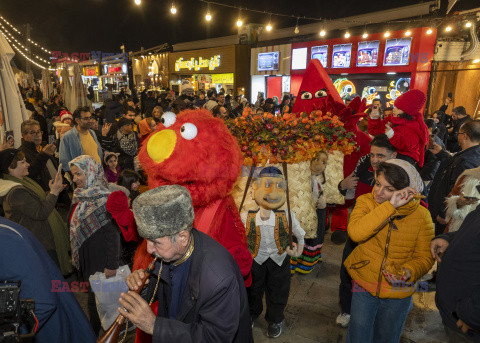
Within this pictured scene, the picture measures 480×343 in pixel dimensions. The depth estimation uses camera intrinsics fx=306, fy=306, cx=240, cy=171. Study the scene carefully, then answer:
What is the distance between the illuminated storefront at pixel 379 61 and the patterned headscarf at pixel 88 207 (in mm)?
11275

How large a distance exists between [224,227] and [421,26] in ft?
40.0

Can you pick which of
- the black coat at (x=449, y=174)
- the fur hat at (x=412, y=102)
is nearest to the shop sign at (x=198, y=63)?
the fur hat at (x=412, y=102)

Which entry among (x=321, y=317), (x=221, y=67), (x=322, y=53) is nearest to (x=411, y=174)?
(x=321, y=317)

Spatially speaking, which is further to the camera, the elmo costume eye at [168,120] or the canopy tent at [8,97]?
the canopy tent at [8,97]

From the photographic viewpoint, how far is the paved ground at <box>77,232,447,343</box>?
3.15 meters

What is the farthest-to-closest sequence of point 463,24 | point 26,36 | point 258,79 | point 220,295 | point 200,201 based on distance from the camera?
point 26,36 < point 258,79 < point 463,24 < point 200,201 < point 220,295

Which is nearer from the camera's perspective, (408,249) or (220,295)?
(220,295)

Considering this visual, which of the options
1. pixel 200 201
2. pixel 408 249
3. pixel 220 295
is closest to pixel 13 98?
pixel 200 201

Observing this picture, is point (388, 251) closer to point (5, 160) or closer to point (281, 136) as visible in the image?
point (281, 136)

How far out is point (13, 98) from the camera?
3441mm

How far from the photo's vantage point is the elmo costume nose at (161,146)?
213 centimetres

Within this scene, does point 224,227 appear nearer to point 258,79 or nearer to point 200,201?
point 200,201

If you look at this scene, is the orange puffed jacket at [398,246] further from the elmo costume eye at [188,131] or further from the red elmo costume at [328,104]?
the red elmo costume at [328,104]

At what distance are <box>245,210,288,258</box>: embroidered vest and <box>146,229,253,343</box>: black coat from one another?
1.19m
